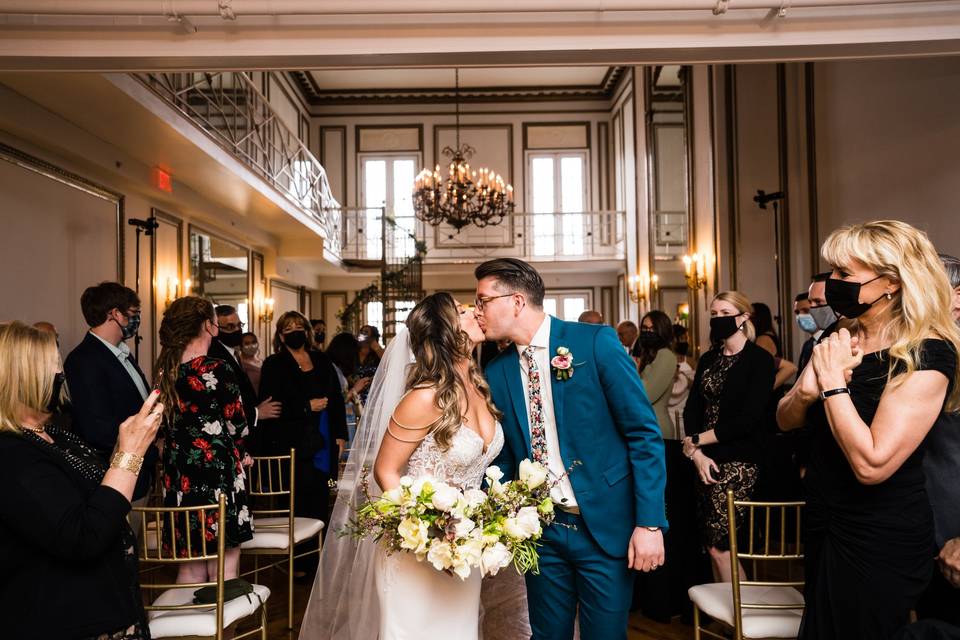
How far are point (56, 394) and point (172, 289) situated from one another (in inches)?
306

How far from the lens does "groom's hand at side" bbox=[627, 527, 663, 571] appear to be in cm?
238

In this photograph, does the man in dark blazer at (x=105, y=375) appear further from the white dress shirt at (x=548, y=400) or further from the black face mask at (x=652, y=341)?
the black face mask at (x=652, y=341)

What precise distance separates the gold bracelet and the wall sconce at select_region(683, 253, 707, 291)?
25.6 ft

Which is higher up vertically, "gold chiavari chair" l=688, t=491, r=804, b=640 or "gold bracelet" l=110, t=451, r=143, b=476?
"gold bracelet" l=110, t=451, r=143, b=476

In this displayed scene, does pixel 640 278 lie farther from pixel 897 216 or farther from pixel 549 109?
pixel 897 216

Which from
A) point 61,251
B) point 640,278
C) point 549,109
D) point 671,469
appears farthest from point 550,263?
point 671,469

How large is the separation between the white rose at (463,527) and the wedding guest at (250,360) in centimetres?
457

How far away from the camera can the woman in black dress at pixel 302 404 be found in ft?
16.0

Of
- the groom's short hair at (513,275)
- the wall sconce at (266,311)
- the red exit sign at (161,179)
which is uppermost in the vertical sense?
the red exit sign at (161,179)

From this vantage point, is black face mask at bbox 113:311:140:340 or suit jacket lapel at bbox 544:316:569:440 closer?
suit jacket lapel at bbox 544:316:569:440

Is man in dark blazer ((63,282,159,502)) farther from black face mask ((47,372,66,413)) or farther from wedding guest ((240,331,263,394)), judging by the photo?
wedding guest ((240,331,263,394))

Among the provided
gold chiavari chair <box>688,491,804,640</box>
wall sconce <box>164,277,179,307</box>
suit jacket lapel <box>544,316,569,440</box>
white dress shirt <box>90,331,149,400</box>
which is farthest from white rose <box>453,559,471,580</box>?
wall sconce <box>164,277,179,307</box>

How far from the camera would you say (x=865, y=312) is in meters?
2.02

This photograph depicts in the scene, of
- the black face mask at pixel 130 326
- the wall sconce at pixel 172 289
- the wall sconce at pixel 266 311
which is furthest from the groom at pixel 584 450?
the wall sconce at pixel 266 311
